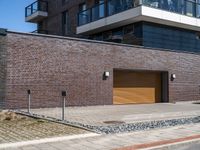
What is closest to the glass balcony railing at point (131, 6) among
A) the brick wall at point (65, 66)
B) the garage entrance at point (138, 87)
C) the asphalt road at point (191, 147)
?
the brick wall at point (65, 66)

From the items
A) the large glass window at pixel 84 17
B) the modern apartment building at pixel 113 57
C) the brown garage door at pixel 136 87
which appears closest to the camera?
the modern apartment building at pixel 113 57

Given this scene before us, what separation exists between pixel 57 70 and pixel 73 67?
0.98 meters

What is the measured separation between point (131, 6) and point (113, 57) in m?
4.27

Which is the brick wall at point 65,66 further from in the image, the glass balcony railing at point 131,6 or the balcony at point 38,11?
the balcony at point 38,11

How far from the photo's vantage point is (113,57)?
20.1 meters

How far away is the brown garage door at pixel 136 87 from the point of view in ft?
68.6

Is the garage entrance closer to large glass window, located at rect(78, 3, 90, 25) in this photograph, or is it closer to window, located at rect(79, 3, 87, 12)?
large glass window, located at rect(78, 3, 90, 25)

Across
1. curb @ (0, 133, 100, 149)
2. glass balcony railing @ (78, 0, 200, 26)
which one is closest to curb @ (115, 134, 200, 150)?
curb @ (0, 133, 100, 149)

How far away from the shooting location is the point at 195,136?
10.4 meters

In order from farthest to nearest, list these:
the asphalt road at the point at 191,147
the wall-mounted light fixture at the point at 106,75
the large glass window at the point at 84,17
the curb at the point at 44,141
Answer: the large glass window at the point at 84,17, the wall-mounted light fixture at the point at 106,75, the asphalt road at the point at 191,147, the curb at the point at 44,141

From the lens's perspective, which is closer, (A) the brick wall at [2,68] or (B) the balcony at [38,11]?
(A) the brick wall at [2,68]

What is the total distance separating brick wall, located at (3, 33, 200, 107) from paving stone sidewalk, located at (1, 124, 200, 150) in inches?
298

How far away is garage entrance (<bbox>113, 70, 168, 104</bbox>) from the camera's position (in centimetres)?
2094

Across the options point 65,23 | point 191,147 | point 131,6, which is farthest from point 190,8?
point 191,147
